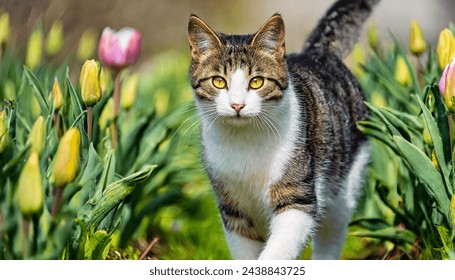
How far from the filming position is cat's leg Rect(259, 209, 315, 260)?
218 cm

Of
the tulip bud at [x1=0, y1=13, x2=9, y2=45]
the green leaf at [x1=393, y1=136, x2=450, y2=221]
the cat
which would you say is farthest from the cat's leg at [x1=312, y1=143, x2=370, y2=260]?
the tulip bud at [x1=0, y1=13, x2=9, y2=45]

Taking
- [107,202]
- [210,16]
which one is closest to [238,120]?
[107,202]

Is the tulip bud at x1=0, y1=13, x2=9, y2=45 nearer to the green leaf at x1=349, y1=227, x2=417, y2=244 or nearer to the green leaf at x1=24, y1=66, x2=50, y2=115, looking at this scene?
the green leaf at x1=24, y1=66, x2=50, y2=115

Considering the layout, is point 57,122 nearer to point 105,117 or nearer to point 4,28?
point 105,117

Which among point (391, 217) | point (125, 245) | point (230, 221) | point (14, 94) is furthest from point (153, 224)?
point (391, 217)

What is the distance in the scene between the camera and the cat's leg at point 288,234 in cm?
218

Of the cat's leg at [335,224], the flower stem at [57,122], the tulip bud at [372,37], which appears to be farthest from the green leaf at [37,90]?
the tulip bud at [372,37]

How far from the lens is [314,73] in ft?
8.84

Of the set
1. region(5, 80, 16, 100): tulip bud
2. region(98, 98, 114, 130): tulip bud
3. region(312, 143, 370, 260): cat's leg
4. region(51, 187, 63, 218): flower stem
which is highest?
region(51, 187, 63, 218): flower stem

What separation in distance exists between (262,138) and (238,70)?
228mm

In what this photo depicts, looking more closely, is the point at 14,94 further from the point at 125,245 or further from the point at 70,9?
the point at 70,9

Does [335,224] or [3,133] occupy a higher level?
[3,133]

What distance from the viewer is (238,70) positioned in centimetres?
219

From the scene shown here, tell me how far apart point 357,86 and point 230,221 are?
84 cm
